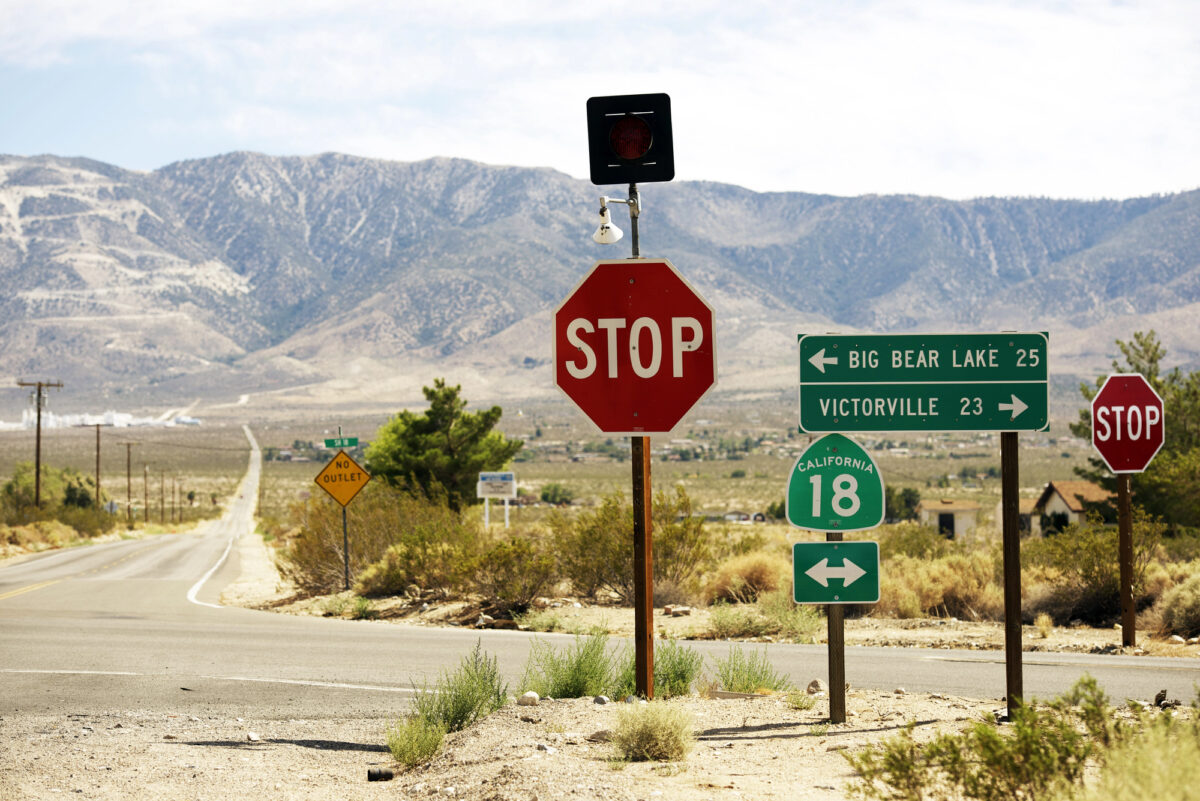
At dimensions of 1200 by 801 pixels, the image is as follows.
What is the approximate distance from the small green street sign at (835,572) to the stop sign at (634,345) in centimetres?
137

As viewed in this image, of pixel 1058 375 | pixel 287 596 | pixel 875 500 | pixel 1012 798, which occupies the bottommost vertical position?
pixel 287 596

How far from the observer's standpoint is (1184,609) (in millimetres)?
15305

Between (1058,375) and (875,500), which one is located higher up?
(1058,375)

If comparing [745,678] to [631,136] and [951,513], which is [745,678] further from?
[951,513]

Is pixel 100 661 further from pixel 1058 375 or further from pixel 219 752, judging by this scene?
pixel 1058 375

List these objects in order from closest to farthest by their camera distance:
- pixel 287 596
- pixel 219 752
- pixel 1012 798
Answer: pixel 1012 798, pixel 219 752, pixel 287 596

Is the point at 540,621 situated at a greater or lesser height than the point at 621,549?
lesser

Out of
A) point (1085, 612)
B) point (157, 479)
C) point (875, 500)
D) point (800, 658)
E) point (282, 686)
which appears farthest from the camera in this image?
point (157, 479)

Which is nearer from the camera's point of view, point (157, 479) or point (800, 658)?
point (800, 658)

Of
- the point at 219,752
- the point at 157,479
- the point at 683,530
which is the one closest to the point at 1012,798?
the point at 219,752

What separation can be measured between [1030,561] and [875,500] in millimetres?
13847

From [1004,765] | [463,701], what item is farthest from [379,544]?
[1004,765]

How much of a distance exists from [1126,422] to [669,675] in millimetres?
7122

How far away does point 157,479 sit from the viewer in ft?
411
